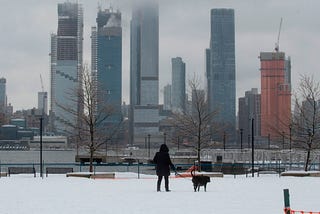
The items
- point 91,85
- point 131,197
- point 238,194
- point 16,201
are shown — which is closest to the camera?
point 16,201

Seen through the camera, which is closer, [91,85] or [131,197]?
[131,197]

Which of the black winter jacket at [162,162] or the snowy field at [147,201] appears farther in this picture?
the black winter jacket at [162,162]

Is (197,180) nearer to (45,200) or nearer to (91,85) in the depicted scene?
(45,200)

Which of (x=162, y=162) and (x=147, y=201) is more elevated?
(x=162, y=162)

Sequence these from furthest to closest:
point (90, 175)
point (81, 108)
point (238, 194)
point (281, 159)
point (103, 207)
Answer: point (281, 159) → point (81, 108) → point (90, 175) → point (238, 194) → point (103, 207)

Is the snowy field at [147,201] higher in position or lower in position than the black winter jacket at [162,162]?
lower

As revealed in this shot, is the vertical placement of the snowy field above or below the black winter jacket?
below

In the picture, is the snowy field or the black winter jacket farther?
the black winter jacket

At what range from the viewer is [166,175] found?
25.5 m

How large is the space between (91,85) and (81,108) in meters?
7.89

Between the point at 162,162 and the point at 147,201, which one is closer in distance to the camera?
the point at 147,201

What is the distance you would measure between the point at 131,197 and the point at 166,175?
9.80 ft

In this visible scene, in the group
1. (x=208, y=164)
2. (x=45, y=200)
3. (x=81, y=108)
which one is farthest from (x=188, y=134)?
(x=45, y=200)

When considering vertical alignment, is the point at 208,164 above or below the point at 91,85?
below
